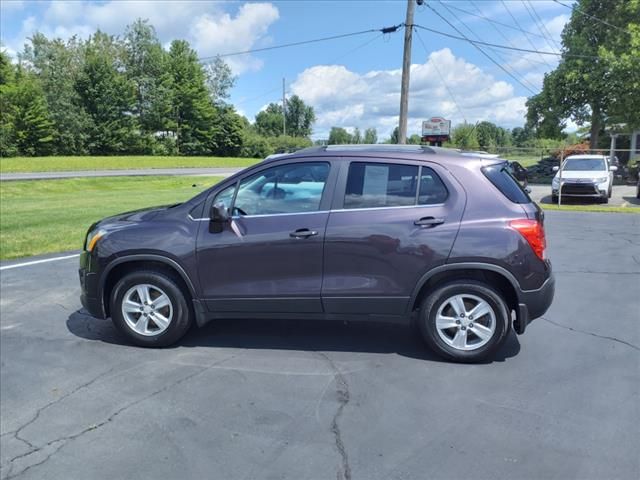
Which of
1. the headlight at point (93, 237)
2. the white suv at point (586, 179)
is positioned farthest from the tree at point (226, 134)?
the headlight at point (93, 237)

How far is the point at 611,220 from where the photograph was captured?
11703 millimetres

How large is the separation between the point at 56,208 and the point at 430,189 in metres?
13.8

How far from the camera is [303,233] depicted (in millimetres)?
4016

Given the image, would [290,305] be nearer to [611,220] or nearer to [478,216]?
[478,216]

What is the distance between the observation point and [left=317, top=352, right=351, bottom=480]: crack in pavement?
2664 mm

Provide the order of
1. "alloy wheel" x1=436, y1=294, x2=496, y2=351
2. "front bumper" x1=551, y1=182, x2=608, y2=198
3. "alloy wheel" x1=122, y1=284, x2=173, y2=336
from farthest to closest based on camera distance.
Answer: "front bumper" x1=551, y1=182, x2=608, y2=198
"alloy wheel" x1=122, y1=284, x2=173, y2=336
"alloy wheel" x1=436, y1=294, x2=496, y2=351

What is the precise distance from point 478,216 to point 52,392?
355 centimetres

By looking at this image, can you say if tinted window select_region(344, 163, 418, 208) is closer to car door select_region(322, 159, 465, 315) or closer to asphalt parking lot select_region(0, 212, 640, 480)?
car door select_region(322, 159, 465, 315)

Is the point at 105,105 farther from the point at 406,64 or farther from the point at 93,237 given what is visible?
the point at 93,237

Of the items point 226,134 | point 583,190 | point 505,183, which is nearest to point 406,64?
point 583,190

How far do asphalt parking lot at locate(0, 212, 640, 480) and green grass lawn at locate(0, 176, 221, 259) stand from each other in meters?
4.66

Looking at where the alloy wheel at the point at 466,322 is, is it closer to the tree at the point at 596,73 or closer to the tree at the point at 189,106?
the tree at the point at 596,73

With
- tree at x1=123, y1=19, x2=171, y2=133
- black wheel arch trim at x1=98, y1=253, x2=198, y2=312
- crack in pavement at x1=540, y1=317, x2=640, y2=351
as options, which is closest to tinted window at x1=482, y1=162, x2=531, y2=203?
crack in pavement at x1=540, y1=317, x2=640, y2=351

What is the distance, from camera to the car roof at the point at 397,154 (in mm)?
4078
